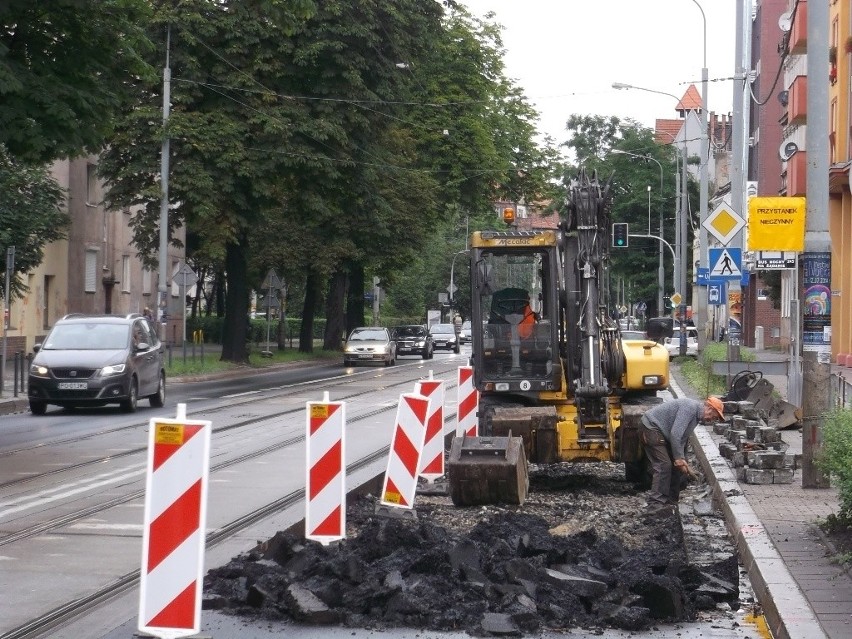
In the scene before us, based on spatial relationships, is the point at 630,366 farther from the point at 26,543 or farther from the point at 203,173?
the point at 203,173

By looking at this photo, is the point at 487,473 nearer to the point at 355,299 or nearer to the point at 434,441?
the point at 434,441

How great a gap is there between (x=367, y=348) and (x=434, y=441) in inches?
1466

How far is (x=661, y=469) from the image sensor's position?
12539 mm

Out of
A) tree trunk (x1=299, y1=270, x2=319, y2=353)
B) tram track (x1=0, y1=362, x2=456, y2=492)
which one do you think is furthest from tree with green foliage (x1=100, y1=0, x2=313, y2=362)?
tree trunk (x1=299, y1=270, x2=319, y2=353)

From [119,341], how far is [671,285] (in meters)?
71.6

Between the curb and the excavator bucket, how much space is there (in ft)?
6.07

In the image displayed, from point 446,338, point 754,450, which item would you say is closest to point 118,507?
point 754,450

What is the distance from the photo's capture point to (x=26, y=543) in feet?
34.7

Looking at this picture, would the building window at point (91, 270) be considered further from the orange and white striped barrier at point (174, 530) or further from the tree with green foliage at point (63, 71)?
the orange and white striped barrier at point (174, 530)

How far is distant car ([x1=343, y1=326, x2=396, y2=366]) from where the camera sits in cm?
5138

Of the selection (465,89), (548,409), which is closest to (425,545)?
(548,409)

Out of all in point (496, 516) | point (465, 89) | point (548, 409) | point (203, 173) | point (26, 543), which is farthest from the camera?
point (465, 89)

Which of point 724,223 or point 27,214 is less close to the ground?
point 27,214

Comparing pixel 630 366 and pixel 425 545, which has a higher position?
pixel 630 366
